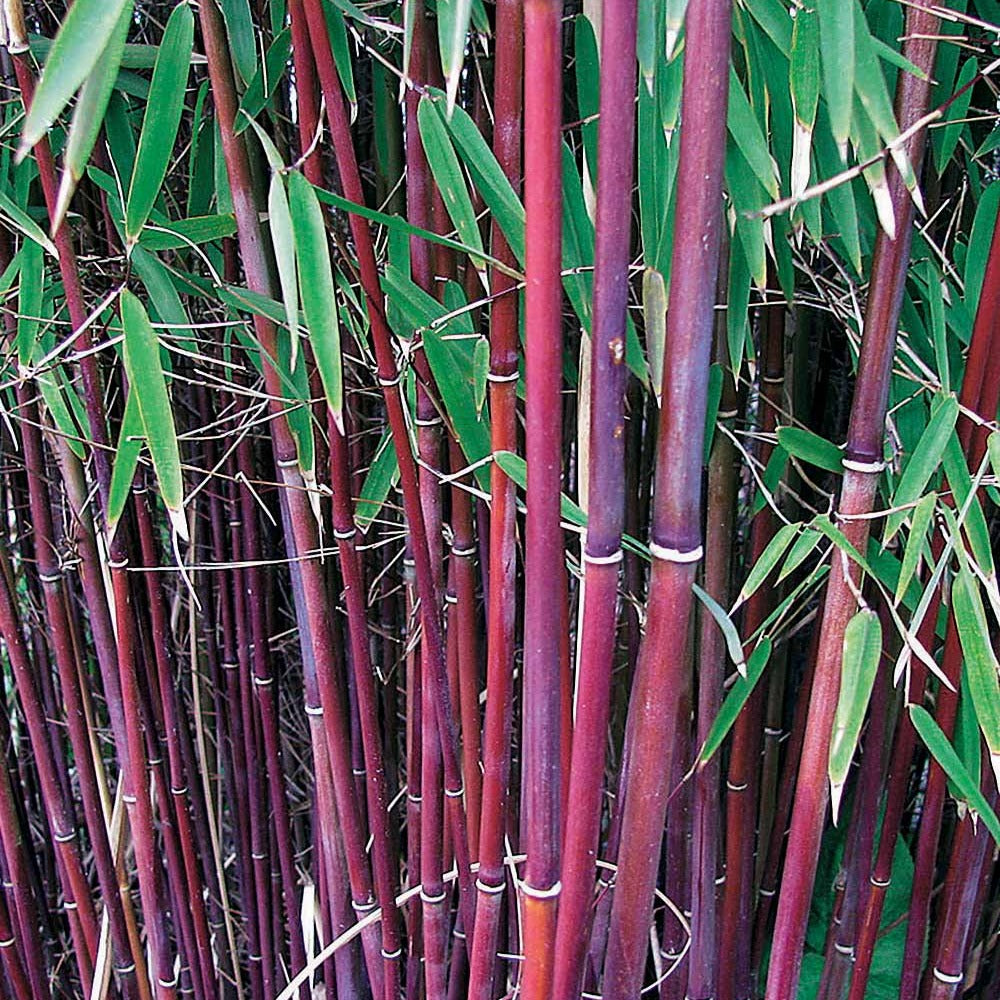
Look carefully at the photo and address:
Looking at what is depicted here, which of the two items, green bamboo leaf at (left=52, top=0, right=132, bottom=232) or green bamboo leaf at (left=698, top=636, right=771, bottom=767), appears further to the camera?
green bamboo leaf at (left=698, top=636, right=771, bottom=767)

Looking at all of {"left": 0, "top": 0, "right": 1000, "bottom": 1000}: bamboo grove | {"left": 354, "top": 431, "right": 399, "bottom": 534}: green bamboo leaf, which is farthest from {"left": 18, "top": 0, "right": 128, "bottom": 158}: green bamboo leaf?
{"left": 354, "top": 431, "right": 399, "bottom": 534}: green bamboo leaf

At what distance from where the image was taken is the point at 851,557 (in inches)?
23.7

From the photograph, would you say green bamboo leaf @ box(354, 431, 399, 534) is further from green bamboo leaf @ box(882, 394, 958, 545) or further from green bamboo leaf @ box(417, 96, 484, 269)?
green bamboo leaf @ box(882, 394, 958, 545)

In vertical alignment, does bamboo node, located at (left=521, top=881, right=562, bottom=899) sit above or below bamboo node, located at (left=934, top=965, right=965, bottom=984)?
above

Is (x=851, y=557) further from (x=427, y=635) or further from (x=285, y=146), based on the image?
(x=285, y=146)

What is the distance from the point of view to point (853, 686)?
1.91 feet

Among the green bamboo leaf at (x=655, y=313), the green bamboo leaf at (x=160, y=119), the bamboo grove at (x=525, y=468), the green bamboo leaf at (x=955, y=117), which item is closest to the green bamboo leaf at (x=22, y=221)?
the bamboo grove at (x=525, y=468)

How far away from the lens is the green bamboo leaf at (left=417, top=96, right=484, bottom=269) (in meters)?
0.59

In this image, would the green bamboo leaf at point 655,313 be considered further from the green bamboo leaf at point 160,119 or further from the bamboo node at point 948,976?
the bamboo node at point 948,976

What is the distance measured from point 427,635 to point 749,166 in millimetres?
363

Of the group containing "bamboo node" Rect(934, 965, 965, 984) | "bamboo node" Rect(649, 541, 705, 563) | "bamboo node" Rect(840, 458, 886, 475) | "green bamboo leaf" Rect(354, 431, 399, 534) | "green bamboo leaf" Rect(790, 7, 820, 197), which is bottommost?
"bamboo node" Rect(934, 965, 965, 984)

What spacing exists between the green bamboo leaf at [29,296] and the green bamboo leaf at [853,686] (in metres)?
0.59

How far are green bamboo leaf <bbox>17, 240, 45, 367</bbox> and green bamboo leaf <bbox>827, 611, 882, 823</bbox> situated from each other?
0.59 meters

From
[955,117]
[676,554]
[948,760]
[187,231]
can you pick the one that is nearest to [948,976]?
[948,760]
